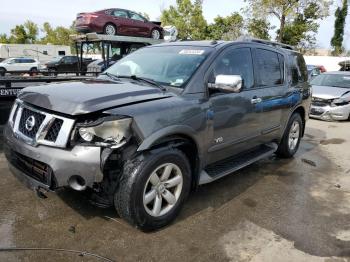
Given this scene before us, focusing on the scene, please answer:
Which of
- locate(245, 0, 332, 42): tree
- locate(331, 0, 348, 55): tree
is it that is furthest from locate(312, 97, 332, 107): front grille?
locate(331, 0, 348, 55): tree

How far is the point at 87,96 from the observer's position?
325cm

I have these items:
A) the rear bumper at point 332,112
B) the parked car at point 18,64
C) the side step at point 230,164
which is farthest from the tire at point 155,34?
the parked car at point 18,64

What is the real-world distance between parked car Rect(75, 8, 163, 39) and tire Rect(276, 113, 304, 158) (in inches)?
415

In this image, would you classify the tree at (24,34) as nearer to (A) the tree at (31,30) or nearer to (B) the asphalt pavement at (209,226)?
(A) the tree at (31,30)

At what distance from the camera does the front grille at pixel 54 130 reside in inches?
123

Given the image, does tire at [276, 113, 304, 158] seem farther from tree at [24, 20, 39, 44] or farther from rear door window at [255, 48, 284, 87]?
tree at [24, 20, 39, 44]

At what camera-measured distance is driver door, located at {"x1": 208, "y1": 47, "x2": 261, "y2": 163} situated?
4.05 meters

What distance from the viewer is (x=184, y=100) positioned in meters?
3.67

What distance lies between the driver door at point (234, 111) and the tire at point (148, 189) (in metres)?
0.61

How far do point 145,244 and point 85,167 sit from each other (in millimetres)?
933

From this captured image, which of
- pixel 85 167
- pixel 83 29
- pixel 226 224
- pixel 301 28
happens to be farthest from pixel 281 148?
pixel 301 28

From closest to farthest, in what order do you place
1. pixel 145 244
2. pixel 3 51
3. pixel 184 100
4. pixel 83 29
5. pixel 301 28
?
pixel 145 244 < pixel 184 100 < pixel 83 29 < pixel 301 28 < pixel 3 51

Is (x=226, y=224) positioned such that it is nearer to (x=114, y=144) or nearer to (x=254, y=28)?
(x=114, y=144)

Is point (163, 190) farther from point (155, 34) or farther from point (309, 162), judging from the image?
point (155, 34)
